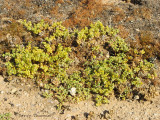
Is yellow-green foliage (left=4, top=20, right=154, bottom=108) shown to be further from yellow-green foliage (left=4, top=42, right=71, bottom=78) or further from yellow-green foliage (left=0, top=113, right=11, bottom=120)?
yellow-green foliage (left=0, top=113, right=11, bottom=120)

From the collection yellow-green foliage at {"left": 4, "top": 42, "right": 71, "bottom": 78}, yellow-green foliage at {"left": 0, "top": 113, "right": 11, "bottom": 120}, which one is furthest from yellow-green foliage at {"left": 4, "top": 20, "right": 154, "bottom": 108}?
yellow-green foliage at {"left": 0, "top": 113, "right": 11, "bottom": 120}

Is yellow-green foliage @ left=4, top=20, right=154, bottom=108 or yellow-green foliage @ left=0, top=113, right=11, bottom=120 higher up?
yellow-green foliage @ left=4, top=20, right=154, bottom=108

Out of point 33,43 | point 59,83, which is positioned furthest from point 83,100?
point 33,43

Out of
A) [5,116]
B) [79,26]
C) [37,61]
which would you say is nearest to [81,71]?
[37,61]

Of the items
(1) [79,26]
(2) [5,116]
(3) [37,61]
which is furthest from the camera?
(1) [79,26]

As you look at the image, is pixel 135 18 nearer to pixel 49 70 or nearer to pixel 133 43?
pixel 133 43

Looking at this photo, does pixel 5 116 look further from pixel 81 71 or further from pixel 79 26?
pixel 79 26
